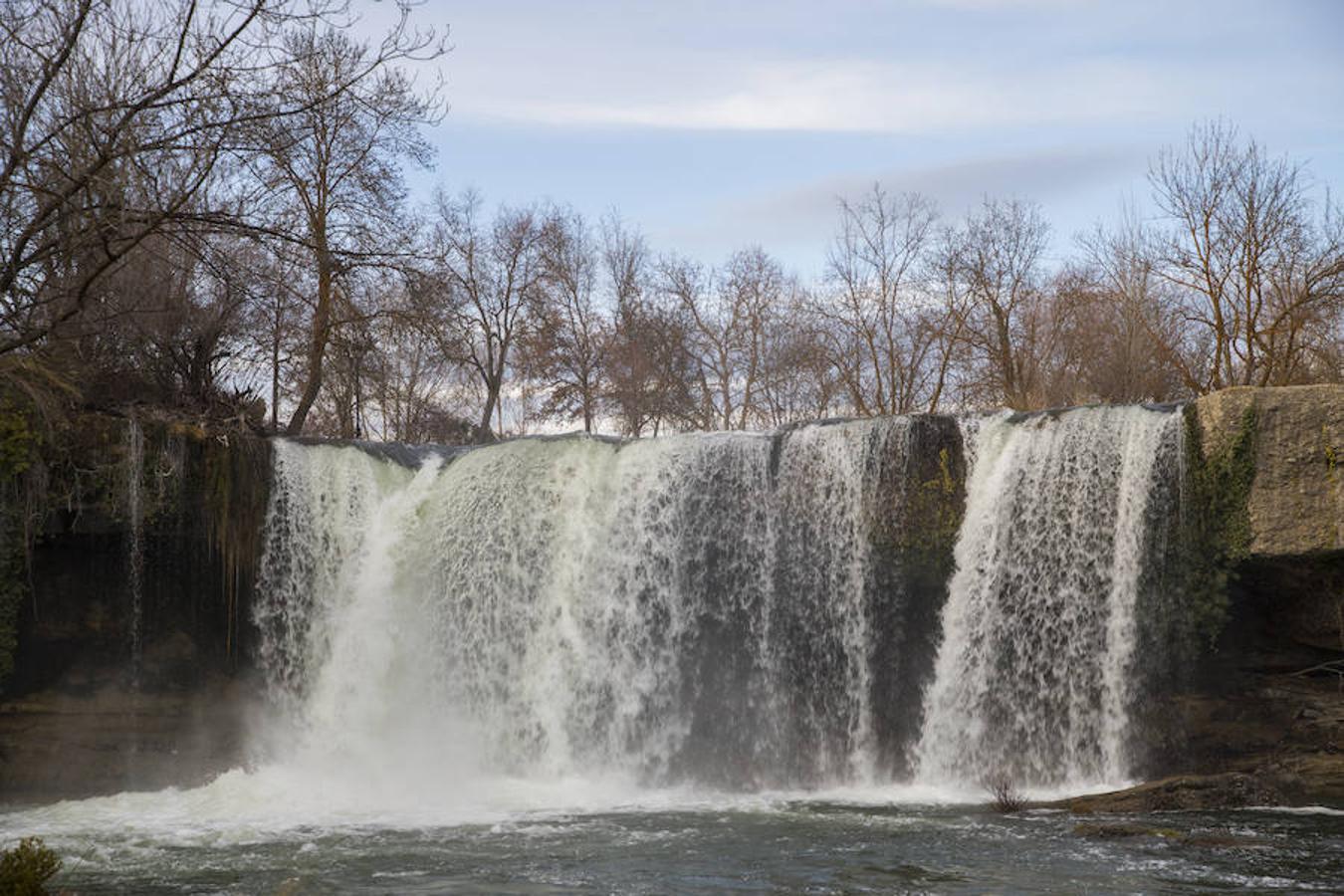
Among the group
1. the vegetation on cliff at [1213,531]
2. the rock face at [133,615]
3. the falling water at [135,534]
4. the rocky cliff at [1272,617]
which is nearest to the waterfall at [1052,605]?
the vegetation on cliff at [1213,531]

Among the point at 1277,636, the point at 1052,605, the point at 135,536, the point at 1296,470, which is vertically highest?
the point at 1296,470

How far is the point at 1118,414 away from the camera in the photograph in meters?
15.0

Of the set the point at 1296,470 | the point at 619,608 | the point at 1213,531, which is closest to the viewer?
the point at 1296,470

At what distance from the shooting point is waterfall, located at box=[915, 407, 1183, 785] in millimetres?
14336

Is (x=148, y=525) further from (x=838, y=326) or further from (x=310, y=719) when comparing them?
(x=838, y=326)

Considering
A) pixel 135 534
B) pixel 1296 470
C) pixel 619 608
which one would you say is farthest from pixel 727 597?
pixel 135 534

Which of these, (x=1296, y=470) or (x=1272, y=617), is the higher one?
(x=1296, y=470)

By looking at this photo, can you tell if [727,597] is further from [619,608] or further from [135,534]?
[135,534]

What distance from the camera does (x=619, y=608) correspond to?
16.3 metres

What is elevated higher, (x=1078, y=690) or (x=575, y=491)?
(x=575, y=491)

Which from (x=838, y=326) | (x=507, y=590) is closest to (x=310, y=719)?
(x=507, y=590)

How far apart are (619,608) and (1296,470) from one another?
8.03 meters

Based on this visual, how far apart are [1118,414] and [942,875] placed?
694 centimetres

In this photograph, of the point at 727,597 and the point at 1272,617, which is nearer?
the point at 1272,617
